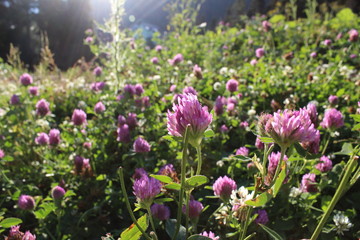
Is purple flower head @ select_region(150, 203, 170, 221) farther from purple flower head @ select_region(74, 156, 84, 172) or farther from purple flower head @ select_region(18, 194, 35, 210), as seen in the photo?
purple flower head @ select_region(74, 156, 84, 172)

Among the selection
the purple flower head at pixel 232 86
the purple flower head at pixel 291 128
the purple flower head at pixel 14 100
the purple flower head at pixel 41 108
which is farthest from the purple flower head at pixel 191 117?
the purple flower head at pixel 14 100

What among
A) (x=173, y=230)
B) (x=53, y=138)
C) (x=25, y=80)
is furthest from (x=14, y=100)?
(x=173, y=230)

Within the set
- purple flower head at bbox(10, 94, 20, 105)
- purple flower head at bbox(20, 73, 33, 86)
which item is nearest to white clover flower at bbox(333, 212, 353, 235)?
purple flower head at bbox(10, 94, 20, 105)

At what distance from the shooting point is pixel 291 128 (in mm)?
708

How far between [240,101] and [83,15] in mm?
24282

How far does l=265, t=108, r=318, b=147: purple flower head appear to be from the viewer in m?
0.70

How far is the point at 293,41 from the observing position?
476 cm

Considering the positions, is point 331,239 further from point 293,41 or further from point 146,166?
point 293,41

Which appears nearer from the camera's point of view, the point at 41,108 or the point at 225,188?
the point at 225,188

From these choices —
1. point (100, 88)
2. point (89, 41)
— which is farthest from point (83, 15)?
point (100, 88)

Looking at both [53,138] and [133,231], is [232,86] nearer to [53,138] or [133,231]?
[53,138]

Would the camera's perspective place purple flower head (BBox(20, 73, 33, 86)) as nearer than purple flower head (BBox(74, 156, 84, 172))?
No

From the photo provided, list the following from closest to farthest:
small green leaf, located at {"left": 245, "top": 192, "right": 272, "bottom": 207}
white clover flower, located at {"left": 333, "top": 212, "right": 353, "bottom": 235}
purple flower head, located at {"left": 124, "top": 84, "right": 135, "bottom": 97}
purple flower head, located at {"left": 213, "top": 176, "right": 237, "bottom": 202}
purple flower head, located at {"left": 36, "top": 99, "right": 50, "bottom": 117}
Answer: small green leaf, located at {"left": 245, "top": 192, "right": 272, "bottom": 207} → purple flower head, located at {"left": 213, "top": 176, "right": 237, "bottom": 202} → white clover flower, located at {"left": 333, "top": 212, "right": 353, "bottom": 235} → purple flower head, located at {"left": 36, "top": 99, "right": 50, "bottom": 117} → purple flower head, located at {"left": 124, "top": 84, "right": 135, "bottom": 97}

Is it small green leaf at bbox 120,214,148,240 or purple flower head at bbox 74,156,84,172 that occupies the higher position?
purple flower head at bbox 74,156,84,172
